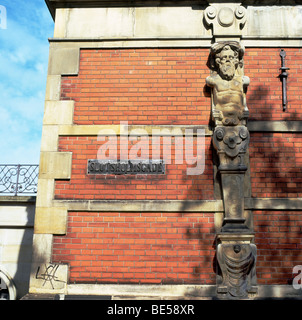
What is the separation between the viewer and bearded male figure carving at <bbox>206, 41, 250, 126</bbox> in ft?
20.8

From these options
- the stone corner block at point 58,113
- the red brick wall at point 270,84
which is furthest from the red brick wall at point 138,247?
the red brick wall at point 270,84

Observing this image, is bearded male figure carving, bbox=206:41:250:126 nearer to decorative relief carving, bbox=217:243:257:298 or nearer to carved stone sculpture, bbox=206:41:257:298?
carved stone sculpture, bbox=206:41:257:298

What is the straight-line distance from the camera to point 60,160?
6395mm

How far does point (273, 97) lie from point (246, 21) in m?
1.46

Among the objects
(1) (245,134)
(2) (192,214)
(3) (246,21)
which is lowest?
(2) (192,214)

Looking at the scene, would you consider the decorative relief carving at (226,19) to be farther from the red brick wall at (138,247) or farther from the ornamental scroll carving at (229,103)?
the red brick wall at (138,247)

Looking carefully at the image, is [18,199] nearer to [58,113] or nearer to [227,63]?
[58,113]

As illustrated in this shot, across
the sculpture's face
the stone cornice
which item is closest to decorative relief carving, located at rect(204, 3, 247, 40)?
the stone cornice

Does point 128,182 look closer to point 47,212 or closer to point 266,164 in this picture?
point 47,212

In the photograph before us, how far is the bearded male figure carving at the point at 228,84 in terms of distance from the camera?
250 inches

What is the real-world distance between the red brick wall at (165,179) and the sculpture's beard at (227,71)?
0.35 m

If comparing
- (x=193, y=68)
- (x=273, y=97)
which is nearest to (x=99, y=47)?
(x=193, y=68)
